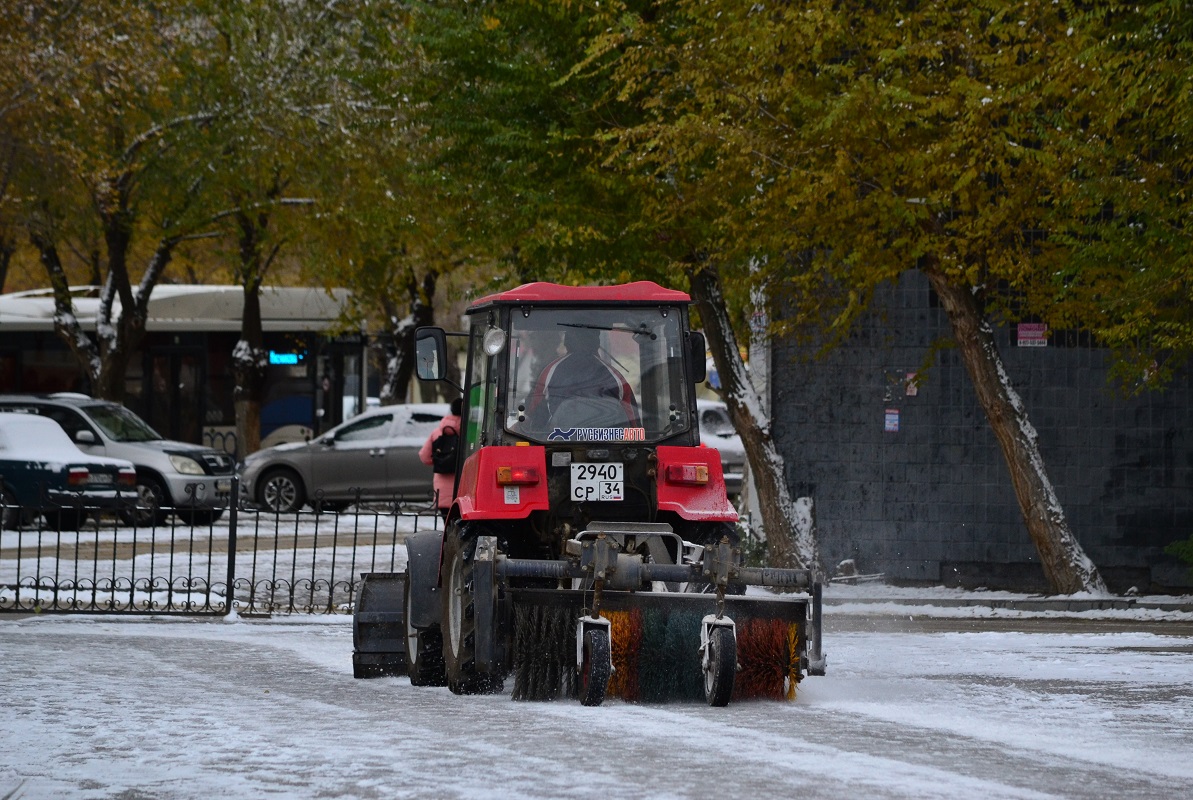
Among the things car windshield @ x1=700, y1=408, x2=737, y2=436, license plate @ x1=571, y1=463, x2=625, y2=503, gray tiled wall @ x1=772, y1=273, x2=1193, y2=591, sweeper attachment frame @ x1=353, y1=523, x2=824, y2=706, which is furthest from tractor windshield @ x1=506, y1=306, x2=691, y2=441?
car windshield @ x1=700, y1=408, x2=737, y2=436

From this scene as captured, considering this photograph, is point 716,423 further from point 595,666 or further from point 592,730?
point 592,730

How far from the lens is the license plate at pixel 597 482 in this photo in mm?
10648

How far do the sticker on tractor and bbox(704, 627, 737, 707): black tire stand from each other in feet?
4.76

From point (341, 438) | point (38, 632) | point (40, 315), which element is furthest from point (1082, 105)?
point (40, 315)

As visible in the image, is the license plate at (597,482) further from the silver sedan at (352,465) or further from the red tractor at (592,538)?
the silver sedan at (352,465)

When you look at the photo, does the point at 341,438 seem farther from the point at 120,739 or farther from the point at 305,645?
the point at 120,739

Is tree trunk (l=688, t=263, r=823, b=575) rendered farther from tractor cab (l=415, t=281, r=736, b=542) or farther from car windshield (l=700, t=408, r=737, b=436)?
car windshield (l=700, t=408, r=737, b=436)

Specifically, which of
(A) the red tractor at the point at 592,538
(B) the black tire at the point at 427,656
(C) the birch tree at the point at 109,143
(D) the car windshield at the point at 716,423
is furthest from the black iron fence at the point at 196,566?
(D) the car windshield at the point at 716,423

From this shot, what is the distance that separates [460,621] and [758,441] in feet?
29.7

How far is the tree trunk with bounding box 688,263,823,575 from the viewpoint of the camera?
19000 millimetres

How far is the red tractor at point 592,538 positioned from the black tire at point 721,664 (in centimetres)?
1

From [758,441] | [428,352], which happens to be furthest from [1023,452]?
[428,352]

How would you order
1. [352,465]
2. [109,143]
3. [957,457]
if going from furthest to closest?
1. [109,143]
2. [352,465]
3. [957,457]

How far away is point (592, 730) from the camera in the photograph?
29.8ft
